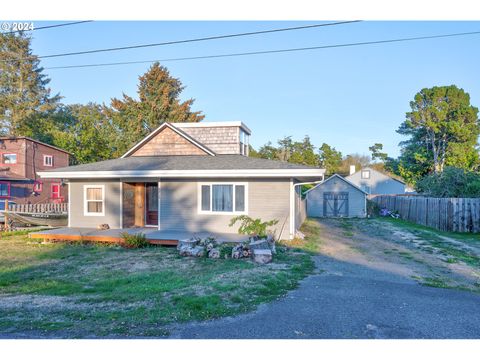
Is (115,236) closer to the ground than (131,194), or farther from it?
closer to the ground

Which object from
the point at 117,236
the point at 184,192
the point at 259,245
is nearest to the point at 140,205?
the point at 184,192

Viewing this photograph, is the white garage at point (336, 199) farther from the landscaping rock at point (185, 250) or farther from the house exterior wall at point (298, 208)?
the landscaping rock at point (185, 250)

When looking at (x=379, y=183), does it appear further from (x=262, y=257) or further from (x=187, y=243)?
(x=262, y=257)

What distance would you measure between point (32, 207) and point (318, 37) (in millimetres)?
16466

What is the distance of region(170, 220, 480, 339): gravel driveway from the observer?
13.4 ft

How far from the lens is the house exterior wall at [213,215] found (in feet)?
38.6

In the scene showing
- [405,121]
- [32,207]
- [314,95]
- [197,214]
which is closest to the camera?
[197,214]

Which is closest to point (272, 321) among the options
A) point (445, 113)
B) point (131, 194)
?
point (131, 194)

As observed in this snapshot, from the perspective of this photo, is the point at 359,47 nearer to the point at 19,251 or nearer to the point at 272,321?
the point at 272,321

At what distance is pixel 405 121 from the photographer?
40812mm

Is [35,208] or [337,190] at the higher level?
[337,190]

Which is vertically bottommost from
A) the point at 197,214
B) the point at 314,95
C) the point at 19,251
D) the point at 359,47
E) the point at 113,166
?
the point at 19,251

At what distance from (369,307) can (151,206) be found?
34.6 ft

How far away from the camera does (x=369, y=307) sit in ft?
16.4
